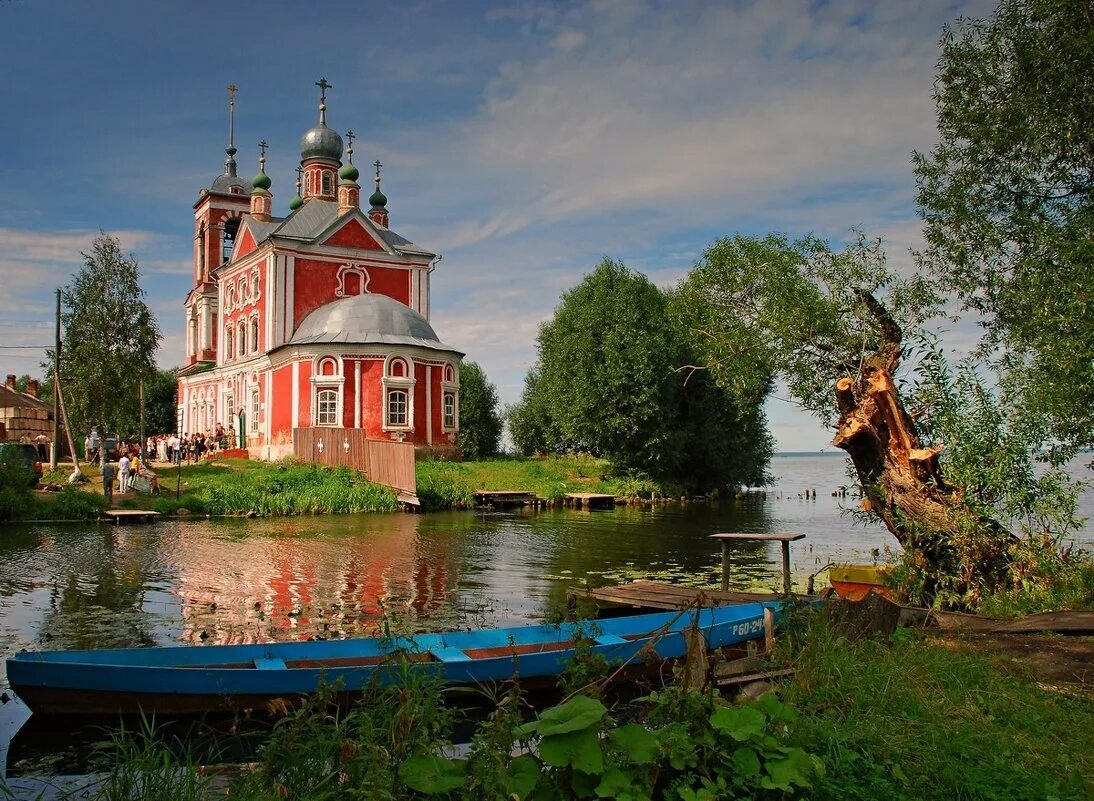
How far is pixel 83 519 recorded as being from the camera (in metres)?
24.3

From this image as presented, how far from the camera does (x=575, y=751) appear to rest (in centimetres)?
409

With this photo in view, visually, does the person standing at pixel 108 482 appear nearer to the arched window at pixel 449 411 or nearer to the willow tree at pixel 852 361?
the arched window at pixel 449 411

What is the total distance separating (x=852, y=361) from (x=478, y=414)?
48.3 m

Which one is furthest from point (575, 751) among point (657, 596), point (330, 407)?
point (330, 407)

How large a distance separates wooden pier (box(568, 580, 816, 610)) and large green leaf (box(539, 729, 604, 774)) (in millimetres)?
6730

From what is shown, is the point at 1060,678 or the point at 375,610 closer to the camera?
the point at 1060,678

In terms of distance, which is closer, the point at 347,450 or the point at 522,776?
the point at 522,776

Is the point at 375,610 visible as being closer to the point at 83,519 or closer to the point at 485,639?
the point at 485,639

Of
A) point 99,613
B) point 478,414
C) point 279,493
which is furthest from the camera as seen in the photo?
point 478,414

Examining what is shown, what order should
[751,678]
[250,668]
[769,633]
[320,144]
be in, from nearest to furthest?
[751,678]
[250,668]
[769,633]
[320,144]

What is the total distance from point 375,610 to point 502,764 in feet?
28.6

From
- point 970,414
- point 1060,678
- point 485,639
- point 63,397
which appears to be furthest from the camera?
point 63,397

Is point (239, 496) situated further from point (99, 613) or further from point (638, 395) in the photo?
point (638, 395)

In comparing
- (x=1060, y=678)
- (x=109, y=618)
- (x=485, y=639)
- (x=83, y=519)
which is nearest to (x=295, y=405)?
(x=83, y=519)
